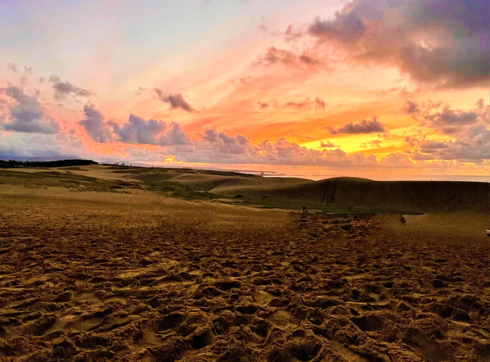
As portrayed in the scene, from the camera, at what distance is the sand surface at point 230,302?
332 cm

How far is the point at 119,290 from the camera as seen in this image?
4.85 metres

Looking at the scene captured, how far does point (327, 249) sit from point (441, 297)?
4319mm

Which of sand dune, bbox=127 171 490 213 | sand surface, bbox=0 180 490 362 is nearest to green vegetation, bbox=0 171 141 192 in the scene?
sand dune, bbox=127 171 490 213

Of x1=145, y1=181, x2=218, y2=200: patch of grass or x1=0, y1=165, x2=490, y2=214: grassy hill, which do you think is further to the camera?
x1=145, y1=181, x2=218, y2=200: patch of grass

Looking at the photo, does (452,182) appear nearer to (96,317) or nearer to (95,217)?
(95,217)

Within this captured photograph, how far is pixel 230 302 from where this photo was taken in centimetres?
458

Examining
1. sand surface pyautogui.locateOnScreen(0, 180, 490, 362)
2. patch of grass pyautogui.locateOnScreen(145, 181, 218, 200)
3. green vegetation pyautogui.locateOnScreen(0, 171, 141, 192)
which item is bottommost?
patch of grass pyautogui.locateOnScreen(145, 181, 218, 200)

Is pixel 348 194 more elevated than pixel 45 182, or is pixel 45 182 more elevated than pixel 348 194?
pixel 45 182

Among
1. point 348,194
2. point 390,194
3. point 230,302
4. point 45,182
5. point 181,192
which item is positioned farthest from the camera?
point 348,194

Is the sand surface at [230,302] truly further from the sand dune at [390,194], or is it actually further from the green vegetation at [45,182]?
the sand dune at [390,194]

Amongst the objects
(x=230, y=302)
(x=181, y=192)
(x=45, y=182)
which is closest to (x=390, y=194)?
(x=181, y=192)

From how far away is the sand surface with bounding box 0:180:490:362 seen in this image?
10.9 feet

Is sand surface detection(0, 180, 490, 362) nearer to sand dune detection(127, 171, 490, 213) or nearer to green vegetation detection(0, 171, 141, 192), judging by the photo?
green vegetation detection(0, 171, 141, 192)

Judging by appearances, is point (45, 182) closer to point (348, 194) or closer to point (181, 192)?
point (181, 192)
